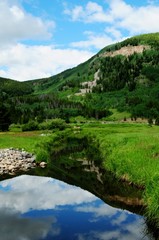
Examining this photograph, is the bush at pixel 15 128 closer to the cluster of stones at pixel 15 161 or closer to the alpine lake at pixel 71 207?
the cluster of stones at pixel 15 161

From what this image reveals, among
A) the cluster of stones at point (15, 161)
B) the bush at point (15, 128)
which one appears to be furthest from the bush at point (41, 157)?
the bush at point (15, 128)

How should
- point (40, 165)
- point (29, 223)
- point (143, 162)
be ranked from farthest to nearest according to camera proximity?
point (40, 165), point (143, 162), point (29, 223)

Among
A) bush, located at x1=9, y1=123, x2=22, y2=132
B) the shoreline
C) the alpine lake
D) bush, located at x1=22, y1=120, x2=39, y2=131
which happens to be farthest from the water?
bush, located at x1=9, y1=123, x2=22, y2=132

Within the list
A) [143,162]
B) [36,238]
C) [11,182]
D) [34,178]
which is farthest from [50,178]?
[36,238]

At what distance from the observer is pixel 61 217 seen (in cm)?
2961

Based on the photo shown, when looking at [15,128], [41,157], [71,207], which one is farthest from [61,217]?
[15,128]

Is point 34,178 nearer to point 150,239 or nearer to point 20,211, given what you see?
point 20,211

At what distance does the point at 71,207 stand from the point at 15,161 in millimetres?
23952

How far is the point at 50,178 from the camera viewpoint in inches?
1821

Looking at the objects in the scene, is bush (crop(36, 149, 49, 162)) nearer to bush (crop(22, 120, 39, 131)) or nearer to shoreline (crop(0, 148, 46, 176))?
shoreline (crop(0, 148, 46, 176))

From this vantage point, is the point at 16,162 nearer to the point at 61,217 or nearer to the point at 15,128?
the point at 61,217

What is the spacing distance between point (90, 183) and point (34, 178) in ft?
26.7

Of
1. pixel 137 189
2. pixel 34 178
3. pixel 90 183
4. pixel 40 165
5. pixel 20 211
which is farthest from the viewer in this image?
pixel 40 165

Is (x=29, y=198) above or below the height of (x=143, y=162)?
below
